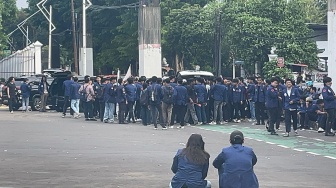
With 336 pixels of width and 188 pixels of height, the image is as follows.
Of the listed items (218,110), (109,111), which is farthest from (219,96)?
(109,111)

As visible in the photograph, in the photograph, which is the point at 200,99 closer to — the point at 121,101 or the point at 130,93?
the point at 130,93

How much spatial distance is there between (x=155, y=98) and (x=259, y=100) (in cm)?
400

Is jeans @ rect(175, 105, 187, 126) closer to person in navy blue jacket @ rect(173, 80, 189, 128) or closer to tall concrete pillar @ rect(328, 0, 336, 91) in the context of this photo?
person in navy blue jacket @ rect(173, 80, 189, 128)

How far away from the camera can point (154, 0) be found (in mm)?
43188

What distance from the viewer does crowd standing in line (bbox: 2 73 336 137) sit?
26.9 m

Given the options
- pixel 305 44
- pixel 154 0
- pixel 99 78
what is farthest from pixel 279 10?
pixel 99 78

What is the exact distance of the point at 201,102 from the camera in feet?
105

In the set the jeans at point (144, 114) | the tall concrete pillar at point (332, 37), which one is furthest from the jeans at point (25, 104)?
the tall concrete pillar at point (332, 37)

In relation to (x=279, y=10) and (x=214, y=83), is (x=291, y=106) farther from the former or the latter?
(x=279, y=10)

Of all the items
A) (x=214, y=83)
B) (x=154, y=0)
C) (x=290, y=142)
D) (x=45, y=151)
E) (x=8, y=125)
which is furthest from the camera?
(x=154, y=0)

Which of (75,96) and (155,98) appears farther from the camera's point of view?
(75,96)

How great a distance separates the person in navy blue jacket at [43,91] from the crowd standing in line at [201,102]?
3975 mm

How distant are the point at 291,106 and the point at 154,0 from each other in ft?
59.6

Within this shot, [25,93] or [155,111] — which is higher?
[25,93]
